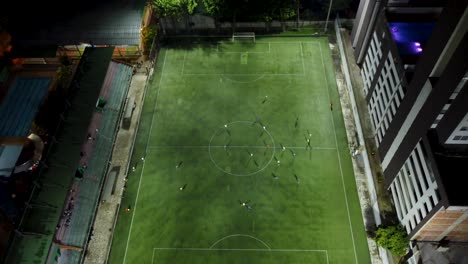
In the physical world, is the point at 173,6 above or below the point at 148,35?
above

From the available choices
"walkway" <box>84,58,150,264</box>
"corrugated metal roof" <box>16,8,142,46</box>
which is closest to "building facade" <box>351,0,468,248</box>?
"walkway" <box>84,58,150,264</box>

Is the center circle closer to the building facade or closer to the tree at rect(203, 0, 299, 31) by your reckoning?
the building facade

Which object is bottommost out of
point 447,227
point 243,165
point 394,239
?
point 394,239

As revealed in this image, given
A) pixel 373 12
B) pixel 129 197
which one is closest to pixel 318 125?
pixel 373 12

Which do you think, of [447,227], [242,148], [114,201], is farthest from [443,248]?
[114,201]

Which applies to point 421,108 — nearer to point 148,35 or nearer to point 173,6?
point 173,6
